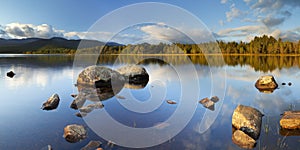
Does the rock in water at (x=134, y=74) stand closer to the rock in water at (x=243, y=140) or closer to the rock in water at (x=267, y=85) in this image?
the rock in water at (x=267, y=85)

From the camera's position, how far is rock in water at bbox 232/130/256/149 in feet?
16.9

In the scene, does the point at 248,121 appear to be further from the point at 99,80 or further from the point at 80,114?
the point at 99,80

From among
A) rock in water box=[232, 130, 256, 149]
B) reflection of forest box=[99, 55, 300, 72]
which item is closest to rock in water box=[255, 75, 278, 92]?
reflection of forest box=[99, 55, 300, 72]

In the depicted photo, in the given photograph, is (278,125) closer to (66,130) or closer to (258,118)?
(258,118)

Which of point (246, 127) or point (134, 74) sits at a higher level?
point (134, 74)

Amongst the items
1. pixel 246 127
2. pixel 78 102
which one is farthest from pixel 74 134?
pixel 246 127

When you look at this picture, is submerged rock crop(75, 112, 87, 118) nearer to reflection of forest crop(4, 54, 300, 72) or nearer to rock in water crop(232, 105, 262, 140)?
rock in water crop(232, 105, 262, 140)

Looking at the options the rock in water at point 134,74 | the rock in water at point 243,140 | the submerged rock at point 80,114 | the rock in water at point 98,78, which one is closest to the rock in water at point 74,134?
Answer: the submerged rock at point 80,114

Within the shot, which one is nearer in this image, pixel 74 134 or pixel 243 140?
pixel 243 140

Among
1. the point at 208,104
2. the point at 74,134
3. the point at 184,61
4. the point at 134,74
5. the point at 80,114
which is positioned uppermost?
the point at 184,61

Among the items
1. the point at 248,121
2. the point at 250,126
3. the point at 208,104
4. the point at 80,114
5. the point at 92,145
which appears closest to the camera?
the point at 92,145

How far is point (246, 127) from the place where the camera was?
19.8 feet

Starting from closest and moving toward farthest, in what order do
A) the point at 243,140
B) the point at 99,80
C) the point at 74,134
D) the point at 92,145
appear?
the point at 92,145 → the point at 243,140 → the point at 74,134 → the point at 99,80

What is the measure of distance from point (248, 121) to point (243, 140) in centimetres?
104
